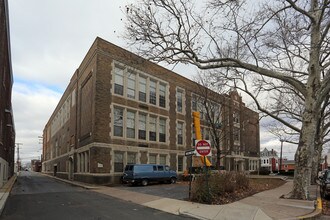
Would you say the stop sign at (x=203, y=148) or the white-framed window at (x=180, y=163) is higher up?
the stop sign at (x=203, y=148)


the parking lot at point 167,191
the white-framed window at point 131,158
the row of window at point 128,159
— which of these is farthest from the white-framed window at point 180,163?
the parking lot at point 167,191

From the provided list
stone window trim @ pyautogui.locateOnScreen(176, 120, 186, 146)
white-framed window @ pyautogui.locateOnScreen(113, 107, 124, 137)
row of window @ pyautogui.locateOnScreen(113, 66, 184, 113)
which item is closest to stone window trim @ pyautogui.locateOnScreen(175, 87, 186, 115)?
row of window @ pyautogui.locateOnScreen(113, 66, 184, 113)

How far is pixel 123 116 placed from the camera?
31.7 metres

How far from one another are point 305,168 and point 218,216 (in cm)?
701

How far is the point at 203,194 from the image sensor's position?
15219 mm

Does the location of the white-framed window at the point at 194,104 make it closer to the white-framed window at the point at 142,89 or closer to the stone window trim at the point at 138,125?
the stone window trim at the point at 138,125

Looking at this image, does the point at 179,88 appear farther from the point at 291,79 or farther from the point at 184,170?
the point at 291,79

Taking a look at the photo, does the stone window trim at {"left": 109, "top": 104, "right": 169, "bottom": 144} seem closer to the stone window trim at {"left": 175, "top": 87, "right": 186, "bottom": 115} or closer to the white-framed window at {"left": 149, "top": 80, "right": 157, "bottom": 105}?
the white-framed window at {"left": 149, "top": 80, "right": 157, "bottom": 105}

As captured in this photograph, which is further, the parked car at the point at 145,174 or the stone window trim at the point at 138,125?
the stone window trim at the point at 138,125

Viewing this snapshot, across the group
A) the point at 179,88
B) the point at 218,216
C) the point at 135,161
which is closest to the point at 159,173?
the point at 135,161

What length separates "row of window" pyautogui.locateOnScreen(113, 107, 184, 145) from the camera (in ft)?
102

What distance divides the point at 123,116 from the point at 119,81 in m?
3.35

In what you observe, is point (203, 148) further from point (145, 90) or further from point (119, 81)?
point (145, 90)

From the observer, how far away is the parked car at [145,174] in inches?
1091
